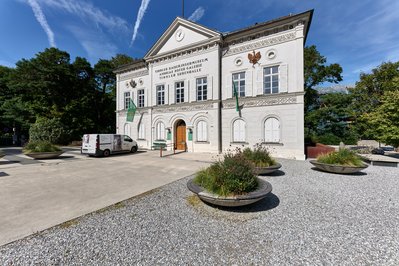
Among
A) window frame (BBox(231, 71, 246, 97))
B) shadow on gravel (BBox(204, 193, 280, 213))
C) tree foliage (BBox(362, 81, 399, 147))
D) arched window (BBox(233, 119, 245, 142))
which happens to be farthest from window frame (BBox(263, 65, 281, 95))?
shadow on gravel (BBox(204, 193, 280, 213))

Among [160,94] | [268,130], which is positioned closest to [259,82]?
[268,130]

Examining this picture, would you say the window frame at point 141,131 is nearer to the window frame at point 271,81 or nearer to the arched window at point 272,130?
the arched window at point 272,130

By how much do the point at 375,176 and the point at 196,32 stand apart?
54.7 ft

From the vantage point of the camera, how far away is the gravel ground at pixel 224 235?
2754mm

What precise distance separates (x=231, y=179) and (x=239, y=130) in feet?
36.1

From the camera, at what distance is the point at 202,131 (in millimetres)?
16594

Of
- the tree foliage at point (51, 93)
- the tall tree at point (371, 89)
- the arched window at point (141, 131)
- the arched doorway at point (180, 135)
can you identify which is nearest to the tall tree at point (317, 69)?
the tall tree at point (371, 89)

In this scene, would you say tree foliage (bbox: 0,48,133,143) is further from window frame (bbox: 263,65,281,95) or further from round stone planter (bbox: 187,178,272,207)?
round stone planter (bbox: 187,178,272,207)

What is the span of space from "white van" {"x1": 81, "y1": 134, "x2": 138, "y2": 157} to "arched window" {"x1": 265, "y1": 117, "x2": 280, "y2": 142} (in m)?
12.3

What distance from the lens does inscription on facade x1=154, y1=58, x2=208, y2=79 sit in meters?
16.7

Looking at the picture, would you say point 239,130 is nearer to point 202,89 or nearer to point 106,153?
point 202,89

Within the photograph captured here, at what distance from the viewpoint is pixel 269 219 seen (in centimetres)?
405

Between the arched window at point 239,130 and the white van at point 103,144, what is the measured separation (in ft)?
32.3

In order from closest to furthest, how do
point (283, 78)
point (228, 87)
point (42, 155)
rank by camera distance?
point (42, 155), point (283, 78), point (228, 87)
